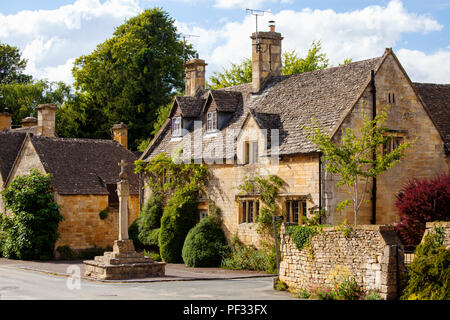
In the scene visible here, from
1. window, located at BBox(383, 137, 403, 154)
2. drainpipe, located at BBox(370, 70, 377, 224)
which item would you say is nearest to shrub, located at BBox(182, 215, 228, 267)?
drainpipe, located at BBox(370, 70, 377, 224)

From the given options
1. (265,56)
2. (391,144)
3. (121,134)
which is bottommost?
(391,144)

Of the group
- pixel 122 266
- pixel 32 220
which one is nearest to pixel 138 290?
pixel 122 266

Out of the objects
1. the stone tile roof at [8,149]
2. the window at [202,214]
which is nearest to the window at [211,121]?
the window at [202,214]

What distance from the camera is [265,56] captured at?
33.2 metres

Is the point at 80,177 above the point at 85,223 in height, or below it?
above

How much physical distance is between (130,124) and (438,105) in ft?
94.2

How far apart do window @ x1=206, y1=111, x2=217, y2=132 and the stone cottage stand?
0.20 feet

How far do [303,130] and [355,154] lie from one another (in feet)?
11.3

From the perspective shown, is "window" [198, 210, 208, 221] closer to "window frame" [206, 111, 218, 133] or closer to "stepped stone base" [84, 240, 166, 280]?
"window frame" [206, 111, 218, 133]

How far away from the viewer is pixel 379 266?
57.5ft

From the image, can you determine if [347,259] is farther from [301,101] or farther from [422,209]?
[301,101]

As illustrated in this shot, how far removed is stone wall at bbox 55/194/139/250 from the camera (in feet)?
117

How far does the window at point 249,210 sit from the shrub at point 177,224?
3.44m

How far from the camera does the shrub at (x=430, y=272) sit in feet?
52.1
